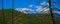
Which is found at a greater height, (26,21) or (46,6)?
(46,6)

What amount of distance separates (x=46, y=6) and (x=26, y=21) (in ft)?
2.22

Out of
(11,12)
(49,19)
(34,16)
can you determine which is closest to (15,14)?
(11,12)

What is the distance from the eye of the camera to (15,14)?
579 cm

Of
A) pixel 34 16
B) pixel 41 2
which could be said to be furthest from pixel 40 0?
pixel 34 16

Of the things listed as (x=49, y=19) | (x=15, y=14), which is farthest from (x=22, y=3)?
(x=49, y=19)

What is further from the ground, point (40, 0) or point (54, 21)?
point (40, 0)

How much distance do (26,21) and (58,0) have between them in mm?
1027

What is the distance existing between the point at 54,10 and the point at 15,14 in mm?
1061

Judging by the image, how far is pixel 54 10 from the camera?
225 inches

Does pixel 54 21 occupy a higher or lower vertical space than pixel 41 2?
lower

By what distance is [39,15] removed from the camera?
568 cm

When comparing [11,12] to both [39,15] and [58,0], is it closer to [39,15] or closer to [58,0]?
[39,15]

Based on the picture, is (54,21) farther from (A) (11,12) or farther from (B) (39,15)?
(A) (11,12)

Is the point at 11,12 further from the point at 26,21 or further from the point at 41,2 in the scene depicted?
the point at 41,2
